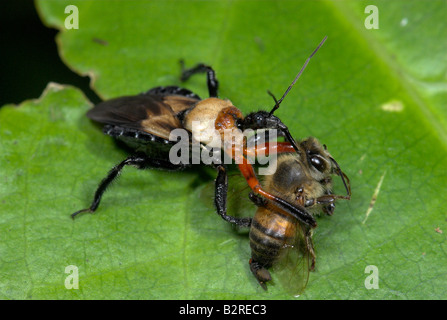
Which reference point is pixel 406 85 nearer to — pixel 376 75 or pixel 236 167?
pixel 376 75

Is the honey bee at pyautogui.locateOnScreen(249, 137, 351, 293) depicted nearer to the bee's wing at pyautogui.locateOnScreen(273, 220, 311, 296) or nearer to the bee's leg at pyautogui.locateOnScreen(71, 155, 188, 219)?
the bee's wing at pyautogui.locateOnScreen(273, 220, 311, 296)

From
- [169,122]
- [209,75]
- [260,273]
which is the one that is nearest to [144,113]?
[169,122]

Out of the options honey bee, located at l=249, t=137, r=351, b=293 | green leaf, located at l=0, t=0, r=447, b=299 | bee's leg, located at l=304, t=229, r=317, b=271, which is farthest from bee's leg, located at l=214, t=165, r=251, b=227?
bee's leg, located at l=304, t=229, r=317, b=271

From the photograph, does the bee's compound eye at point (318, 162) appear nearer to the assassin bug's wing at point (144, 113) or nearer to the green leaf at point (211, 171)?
the green leaf at point (211, 171)

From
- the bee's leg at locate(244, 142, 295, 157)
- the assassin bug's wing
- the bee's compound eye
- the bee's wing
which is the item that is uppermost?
the bee's compound eye

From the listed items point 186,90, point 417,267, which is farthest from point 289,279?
point 186,90

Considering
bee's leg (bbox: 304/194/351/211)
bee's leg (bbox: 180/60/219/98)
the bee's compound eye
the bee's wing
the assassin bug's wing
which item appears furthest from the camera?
bee's leg (bbox: 180/60/219/98)

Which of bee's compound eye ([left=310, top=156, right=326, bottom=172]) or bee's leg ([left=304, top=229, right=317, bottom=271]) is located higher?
bee's compound eye ([left=310, top=156, right=326, bottom=172])

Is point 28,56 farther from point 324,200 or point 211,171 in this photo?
point 324,200
